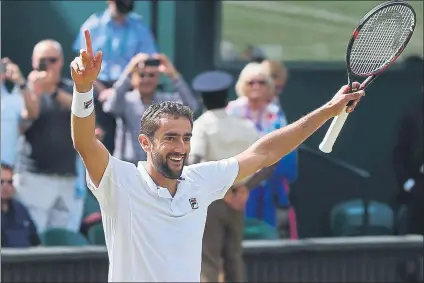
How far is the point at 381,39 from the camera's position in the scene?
4992 millimetres

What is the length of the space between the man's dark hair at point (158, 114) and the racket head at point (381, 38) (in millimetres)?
795

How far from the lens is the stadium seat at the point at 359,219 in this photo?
28.8 feet

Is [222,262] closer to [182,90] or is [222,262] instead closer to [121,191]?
[182,90]

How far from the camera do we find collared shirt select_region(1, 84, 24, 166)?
325 inches

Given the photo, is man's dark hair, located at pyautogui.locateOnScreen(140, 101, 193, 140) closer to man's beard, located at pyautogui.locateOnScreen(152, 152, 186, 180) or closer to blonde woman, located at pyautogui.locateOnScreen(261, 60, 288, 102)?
man's beard, located at pyautogui.locateOnScreen(152, 152, 186, 180)

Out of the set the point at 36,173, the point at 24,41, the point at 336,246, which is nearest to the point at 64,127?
the point at 36,173

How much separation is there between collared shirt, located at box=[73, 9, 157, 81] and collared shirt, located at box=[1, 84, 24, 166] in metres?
0.69

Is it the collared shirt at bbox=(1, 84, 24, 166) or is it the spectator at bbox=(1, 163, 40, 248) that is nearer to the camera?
the spectator at bbox=(1, 163, 40, 248)

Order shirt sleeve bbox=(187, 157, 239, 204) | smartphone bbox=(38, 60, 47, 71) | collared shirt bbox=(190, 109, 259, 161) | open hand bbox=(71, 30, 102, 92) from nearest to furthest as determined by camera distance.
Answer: open hand bbox=(71, 30, 102, 92) < shirt sleeve bbox=(187, 157, 239, 204) < collared shirt bbox=(190, 109, 259, 161) < smartphone bbox=(38, 60, 47, 71)

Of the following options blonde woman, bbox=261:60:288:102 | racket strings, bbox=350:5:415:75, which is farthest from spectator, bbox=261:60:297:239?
racket strings, bbox=350:5:415:75

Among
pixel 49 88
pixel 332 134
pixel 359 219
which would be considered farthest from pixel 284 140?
pixel 359 219

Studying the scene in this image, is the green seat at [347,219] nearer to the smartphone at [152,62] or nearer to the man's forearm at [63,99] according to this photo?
the smartphone at [152,62]

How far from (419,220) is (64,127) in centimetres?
271

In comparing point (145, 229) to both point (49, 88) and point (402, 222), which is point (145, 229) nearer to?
point (49, 88)
